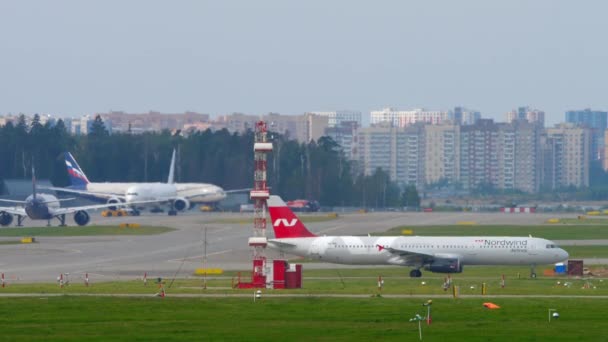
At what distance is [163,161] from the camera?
191 metres

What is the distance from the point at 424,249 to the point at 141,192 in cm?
8875

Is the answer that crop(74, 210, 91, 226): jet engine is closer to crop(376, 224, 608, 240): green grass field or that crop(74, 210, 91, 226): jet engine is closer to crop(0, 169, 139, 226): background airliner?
crop(0, 169, 139, 226): background airliner

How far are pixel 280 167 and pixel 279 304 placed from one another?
5736 inches

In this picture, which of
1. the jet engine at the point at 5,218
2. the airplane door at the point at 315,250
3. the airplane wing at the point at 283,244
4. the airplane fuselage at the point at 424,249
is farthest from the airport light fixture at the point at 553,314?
the jet engine at the point at 5,218

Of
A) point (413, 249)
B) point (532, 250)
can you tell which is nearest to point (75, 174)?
point (413, 249)

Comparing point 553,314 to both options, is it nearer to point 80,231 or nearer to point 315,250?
point 315,250

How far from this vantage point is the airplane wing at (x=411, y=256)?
224ft

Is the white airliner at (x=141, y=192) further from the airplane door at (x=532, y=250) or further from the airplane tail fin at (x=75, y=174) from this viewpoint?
the airplane door at (x=532, y=250)

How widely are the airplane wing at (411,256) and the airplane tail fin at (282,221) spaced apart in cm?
477

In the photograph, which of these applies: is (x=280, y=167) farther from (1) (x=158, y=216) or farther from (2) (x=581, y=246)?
(2) (x=581, y=246)

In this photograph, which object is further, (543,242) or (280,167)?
(280,167)

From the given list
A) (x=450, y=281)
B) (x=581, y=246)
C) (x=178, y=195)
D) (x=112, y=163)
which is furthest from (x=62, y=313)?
(x=112, y=163)

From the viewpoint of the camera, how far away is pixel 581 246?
9406 centimetres

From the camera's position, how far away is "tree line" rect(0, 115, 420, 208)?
179500 millimetres
